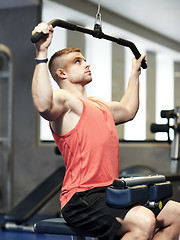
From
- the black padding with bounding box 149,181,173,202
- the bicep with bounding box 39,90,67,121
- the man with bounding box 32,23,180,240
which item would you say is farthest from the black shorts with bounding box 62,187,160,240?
the bicep with bounding box 39,90,67,121

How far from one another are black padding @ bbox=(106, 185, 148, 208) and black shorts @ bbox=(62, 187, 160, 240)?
0.05 metres

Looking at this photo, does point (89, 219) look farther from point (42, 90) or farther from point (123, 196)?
point (42, 90)

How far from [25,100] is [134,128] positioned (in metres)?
1.46

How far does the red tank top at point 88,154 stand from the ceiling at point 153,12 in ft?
11.2

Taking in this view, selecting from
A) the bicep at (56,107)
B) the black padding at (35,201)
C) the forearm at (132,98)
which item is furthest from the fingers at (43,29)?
the black padding at (35,201)

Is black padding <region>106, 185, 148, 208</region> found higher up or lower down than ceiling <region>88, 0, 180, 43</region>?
lower down

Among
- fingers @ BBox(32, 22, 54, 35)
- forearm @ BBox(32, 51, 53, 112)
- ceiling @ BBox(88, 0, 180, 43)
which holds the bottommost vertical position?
forearm @ BBox(32, 51, 53, 112)

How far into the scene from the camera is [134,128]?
538cm

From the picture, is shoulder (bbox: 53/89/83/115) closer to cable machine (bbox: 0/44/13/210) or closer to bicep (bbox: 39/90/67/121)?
bicep (bbox: 39/90/67/121)

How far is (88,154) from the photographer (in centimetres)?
204

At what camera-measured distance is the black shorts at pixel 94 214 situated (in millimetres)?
1931

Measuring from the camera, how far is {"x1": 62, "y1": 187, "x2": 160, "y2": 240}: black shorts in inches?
76.0

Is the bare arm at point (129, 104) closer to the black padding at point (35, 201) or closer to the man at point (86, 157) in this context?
the man at point (86, 157)

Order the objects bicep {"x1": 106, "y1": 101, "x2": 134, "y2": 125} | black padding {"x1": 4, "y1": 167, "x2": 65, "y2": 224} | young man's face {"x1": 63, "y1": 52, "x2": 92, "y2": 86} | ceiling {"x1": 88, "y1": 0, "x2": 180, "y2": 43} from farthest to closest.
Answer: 1. ceiling {"x1": 88, "y1": 0, "x2": 180, "y2": 43}
2. black padding {"x1": 4, "y1": 167, "x2": 65, "y2": 224}
3. bicep {"x1": 106, "y1": 101, "x2": 134, "y2": 125}
4. young man's face {"x1": 63, "y1": 52, "x2": 92, "y2": 86}
